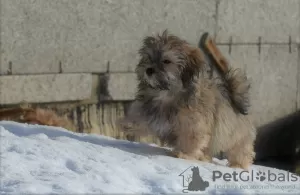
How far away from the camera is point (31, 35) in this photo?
311 inches

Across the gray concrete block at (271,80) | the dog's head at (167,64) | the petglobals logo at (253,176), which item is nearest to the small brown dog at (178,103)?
the dog's head at (167,64)

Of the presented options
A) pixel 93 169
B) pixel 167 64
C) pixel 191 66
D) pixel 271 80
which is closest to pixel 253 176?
pixel 191 66

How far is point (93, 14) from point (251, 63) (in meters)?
2.36

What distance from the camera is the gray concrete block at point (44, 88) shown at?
7.79 m

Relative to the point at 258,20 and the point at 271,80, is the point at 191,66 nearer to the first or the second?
the point at 258,20

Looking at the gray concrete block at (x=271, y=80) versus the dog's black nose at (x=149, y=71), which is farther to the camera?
the gray concrete block at (x=271, y=80)

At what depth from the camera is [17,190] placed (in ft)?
15.4

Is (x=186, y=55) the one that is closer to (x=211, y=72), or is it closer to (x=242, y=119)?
(x=242, y=119)

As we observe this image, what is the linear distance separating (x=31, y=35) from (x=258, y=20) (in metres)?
3.03

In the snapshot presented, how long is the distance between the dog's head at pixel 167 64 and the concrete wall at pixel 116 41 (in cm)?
212

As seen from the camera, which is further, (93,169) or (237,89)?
(237,89)

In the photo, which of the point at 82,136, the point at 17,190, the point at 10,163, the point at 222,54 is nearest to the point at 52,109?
the point at 82,136

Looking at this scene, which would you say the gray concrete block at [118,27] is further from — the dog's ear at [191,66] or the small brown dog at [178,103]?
the dog's ear at [191,66]

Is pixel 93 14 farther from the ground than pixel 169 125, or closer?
farther from the ground
